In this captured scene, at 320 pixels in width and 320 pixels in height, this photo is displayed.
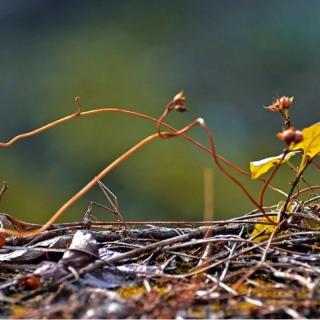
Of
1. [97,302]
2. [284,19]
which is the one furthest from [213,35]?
[97,302]

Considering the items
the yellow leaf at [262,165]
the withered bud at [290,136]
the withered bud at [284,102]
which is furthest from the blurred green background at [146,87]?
the withered bud at [290,136]

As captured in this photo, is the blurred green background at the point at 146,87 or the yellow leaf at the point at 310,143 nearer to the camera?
the yellow leaf at the point at 310,143

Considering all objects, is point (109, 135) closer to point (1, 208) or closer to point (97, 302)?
point (1, 208)

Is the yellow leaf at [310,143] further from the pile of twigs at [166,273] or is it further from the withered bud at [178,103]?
the withered bud at [178,103]

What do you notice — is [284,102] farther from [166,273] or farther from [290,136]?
[166,273]

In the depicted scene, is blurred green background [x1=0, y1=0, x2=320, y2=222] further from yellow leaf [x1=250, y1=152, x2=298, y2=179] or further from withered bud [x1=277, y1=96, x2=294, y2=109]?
withered bud [x1=277, y1=96, x2=294, y2=109]

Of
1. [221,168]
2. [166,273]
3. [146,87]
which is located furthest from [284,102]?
[146,87]
